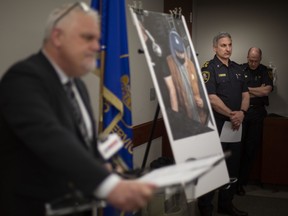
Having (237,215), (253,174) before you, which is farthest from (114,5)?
(253,174)

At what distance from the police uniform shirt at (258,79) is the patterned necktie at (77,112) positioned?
122 inches

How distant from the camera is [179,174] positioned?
3.85 ft

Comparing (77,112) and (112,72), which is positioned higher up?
(112,72)

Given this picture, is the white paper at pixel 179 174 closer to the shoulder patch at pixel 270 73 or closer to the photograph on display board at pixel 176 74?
the photograph on display board at pixel 176 74

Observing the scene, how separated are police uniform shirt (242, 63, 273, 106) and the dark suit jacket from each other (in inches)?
126

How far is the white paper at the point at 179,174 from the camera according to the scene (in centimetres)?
106

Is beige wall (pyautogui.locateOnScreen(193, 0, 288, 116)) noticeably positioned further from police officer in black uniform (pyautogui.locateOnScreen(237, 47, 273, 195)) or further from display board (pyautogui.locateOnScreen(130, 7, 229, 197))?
display board (pyautogui.locateOnScreen(130, 7, 229, 197))

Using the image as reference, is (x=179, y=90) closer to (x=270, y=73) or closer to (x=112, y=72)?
(x=112, y=72)

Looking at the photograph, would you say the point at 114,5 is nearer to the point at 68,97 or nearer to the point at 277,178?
the point at 68,97

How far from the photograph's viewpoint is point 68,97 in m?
1.18

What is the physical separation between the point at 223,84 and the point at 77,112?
2.05 meters

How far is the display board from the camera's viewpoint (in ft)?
5.84

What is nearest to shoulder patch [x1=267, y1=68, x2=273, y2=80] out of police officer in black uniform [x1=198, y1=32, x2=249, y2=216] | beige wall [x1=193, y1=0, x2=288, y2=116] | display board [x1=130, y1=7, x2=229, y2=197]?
beige wall [x1=193, y1=0, x2=288, y2=116]

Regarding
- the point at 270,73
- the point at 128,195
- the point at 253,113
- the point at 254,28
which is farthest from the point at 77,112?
the point at 254,28
